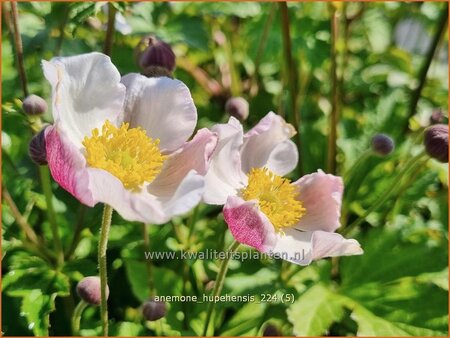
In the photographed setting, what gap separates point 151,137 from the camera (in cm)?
104

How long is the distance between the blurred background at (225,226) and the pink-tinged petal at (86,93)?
0.38 ft

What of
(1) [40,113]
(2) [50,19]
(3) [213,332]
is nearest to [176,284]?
(3) [213,332]

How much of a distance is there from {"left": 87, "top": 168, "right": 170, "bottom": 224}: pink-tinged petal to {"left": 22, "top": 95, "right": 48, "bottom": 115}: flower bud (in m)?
0.28

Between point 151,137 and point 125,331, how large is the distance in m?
0.36

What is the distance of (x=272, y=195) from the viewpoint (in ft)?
3.55

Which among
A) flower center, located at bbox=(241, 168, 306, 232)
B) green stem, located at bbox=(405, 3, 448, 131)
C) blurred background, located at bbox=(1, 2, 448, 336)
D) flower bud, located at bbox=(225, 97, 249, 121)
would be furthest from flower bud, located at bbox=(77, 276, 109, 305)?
green stem, located at bbox=(405, 3, 448, 131)

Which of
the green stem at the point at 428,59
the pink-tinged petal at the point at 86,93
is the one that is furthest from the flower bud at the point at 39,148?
the green stem at the point at 428,59

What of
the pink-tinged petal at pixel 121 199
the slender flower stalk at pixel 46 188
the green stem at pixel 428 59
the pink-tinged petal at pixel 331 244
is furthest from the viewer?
the green stem at pixel 428 59

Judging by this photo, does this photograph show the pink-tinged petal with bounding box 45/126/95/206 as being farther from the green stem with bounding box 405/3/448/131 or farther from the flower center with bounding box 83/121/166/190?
the green stem with bounding box 405/3/448/131

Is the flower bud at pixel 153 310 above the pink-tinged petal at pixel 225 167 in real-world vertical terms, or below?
below

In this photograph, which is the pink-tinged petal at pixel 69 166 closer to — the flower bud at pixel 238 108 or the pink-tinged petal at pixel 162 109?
the pink-tinged petal at pixel 162 109

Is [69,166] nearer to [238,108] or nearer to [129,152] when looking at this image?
[129,152]

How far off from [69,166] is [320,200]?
1.46 ft

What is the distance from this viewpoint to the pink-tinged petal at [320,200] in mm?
1072
